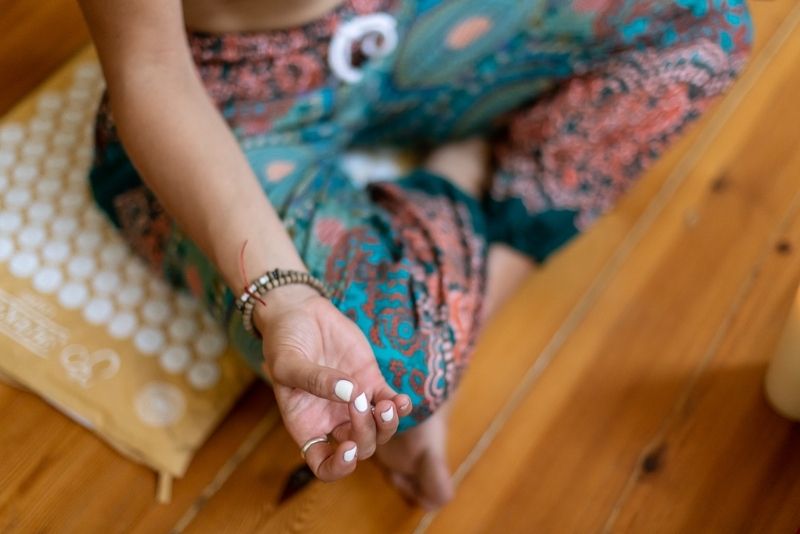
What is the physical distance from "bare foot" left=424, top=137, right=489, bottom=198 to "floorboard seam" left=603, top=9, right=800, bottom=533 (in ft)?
1.06

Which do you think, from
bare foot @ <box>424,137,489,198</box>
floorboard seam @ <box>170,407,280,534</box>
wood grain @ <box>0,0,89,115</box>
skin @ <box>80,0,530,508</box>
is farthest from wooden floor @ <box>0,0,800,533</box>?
wood grain @ <box>0,0,89,115</box>

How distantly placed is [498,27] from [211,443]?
0.54 m

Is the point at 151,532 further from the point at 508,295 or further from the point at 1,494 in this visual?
the point at 508,295

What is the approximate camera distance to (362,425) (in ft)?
1.87

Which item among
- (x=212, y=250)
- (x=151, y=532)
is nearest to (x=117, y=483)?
(x=151, y=532)

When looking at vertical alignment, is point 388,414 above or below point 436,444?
above

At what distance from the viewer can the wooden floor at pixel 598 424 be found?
0.84 metres

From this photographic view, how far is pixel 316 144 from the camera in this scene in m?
0.87

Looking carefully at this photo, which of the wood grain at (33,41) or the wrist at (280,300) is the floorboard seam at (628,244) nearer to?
the wrist at (280,300)

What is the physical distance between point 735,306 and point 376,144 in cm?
48

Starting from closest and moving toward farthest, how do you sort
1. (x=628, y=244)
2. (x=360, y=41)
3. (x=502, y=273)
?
(x=360, y=41) → (x=502, y=273) → (x=628, y=244)

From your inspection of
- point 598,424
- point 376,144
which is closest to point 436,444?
point 598,424

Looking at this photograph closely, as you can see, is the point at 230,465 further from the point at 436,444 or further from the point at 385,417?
the point at 385,417

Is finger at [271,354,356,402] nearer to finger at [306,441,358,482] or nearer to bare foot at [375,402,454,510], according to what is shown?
finger at [306,441,358,482]
